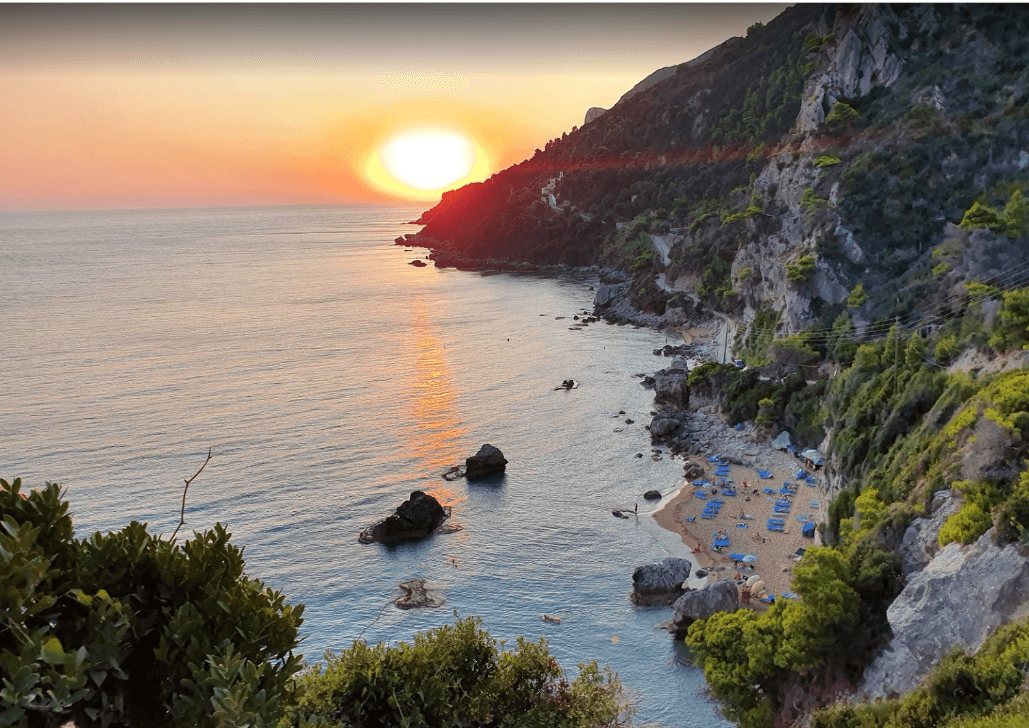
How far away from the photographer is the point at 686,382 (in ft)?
224

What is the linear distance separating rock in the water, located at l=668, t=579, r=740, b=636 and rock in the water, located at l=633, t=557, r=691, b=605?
7.84ft

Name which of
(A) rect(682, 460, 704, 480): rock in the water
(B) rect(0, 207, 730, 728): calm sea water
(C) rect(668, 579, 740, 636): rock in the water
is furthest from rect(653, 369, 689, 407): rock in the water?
(C) rect(668, 579, 740, 636): rock in the water

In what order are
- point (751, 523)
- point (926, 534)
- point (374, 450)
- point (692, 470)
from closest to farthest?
point (926, 534) → point (751, 523) → point (692, 470) → point (374, 450)

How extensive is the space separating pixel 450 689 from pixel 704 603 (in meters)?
19.2

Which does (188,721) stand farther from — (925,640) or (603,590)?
(603,590)

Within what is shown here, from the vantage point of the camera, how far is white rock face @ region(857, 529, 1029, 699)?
21250mm

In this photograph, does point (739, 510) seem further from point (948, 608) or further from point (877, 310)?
point (948, 608)

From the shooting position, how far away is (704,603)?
35250mm

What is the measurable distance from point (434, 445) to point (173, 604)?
4943 centimetres

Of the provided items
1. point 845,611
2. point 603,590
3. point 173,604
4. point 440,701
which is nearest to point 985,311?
point 845,611

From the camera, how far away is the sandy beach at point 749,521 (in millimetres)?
40281

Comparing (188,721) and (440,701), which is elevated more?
(188,721)

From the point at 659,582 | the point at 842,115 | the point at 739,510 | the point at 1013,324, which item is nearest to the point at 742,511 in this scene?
the point at 739,510

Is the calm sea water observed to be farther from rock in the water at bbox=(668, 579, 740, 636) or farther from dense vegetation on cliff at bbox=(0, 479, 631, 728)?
dense vegetation on cliff at bbox=(0, 479, 631, 728)
